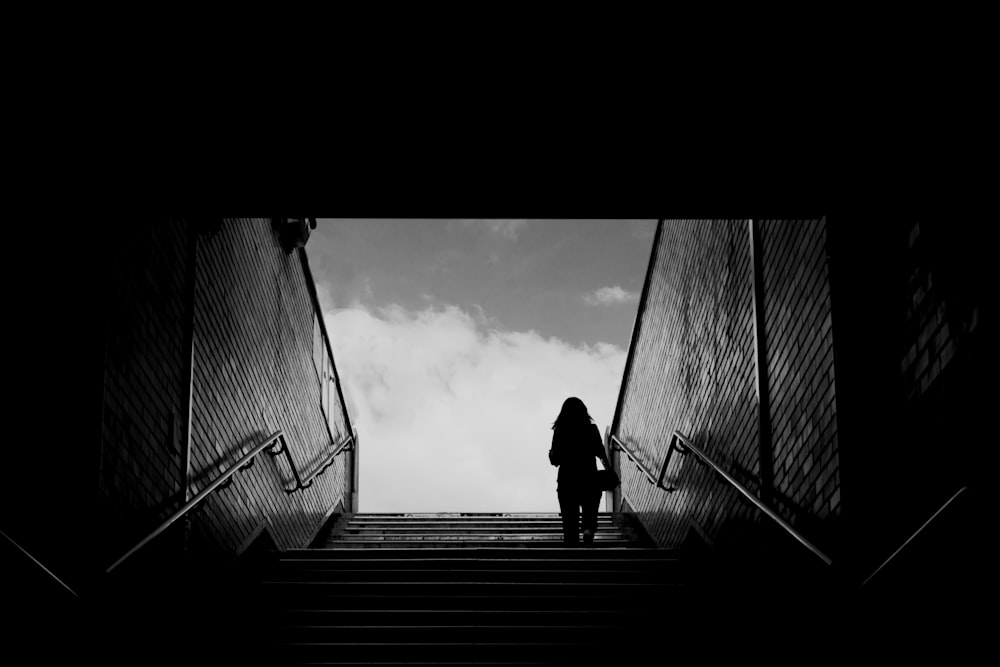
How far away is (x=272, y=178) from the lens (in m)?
5.36

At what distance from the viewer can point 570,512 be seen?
29.3ft

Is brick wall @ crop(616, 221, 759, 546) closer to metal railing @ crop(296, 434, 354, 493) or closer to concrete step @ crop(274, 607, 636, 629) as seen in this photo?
concrete step @ crop(274, 607, 636, 629)

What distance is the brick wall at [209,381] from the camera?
563 centimetres

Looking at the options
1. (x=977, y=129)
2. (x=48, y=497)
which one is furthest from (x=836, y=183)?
(x=48, y=497)

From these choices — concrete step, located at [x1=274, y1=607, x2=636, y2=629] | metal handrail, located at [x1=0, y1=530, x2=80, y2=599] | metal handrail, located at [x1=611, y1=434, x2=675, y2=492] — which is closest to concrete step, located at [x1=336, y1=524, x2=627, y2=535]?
metal handrail, located at [x1=611, y1=434, x2=675, y2=492]

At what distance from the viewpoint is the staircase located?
5.04 m

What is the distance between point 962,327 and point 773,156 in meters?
1.35

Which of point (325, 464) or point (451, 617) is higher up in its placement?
point (325, 464)

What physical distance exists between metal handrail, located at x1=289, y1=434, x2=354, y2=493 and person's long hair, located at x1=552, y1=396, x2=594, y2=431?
2.41m

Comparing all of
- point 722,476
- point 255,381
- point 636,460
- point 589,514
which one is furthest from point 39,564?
point 636,460

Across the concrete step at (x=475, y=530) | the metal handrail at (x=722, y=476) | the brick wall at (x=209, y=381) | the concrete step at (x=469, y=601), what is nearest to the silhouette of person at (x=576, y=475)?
the metal handrail at (x=722, y=476)

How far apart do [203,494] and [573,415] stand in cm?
357

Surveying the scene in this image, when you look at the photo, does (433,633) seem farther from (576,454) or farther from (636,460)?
(636,460)

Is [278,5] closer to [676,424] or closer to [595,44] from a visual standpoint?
[595,44]
